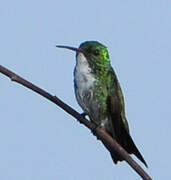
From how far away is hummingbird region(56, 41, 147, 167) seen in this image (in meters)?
5.57

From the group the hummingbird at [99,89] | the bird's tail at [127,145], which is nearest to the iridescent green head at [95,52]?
the hummingbird at [99,89]

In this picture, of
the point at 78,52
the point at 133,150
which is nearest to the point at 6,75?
the point at 133,150

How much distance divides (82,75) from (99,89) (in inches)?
13.7

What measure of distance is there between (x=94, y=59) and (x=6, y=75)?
3.04m

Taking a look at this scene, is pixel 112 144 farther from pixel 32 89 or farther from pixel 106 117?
pixel 106 117

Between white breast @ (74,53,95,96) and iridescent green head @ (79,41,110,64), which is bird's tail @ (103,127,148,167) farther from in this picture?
iridescent green head @ (79,41,110,64)

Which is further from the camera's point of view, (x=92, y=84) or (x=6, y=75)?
(x=92, y=84)

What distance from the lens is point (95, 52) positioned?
19.3 ft

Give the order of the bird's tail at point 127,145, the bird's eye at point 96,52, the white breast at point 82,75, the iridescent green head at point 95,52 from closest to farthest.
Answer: the bird's tail at point 127,145 < the white breast at point 82,75 < the iridescent green head at point 95,52 < the bird's eye at point 96,52

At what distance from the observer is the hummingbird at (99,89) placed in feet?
18.3

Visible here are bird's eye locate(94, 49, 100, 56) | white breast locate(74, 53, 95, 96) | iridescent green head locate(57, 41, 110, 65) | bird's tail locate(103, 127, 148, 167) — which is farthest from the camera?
bird's eye locate(94, 49, 100, 56)

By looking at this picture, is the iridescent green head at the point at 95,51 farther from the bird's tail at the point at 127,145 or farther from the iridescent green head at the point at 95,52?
the bird's tail at the point at 127,145

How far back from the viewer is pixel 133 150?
4.41 meters

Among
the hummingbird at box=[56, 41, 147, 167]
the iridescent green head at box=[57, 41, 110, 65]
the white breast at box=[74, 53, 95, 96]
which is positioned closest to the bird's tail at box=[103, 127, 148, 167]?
the hummingbird at box=[56, 41, 147, 167]
